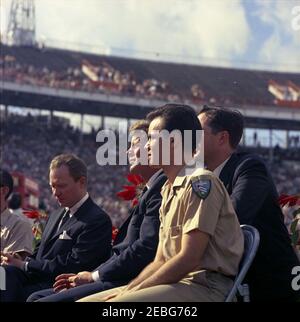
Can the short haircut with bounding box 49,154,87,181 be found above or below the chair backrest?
above

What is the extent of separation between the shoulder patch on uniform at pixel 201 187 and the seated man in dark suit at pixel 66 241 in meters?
1.65

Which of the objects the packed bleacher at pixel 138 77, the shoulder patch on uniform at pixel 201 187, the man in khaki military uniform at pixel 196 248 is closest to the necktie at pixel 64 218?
the man in khaki military uniform at pixel 196 248

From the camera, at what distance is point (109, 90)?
38875 mm

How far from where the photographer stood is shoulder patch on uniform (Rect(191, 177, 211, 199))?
10.8ft

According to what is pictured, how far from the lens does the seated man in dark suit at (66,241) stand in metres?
4.83

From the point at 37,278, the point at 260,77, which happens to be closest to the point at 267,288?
the point at 37,278

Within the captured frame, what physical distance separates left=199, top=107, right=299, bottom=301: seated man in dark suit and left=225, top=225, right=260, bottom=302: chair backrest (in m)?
0.30

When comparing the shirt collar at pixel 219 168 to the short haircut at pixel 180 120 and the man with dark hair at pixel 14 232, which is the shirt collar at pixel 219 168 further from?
the man with dark hair at pixel 14 232

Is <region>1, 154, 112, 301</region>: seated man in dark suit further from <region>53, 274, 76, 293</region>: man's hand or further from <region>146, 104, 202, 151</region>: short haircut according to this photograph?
<region>146, 104, 202, 151</region>: short haircut

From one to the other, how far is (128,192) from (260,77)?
38879 mm

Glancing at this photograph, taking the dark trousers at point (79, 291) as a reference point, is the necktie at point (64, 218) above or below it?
above

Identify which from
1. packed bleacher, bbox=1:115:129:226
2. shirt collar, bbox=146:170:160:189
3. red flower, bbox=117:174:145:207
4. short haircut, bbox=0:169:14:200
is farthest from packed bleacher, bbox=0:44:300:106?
shirt collar, bbox=146:170:160:189

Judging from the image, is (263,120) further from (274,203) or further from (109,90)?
(274,203)

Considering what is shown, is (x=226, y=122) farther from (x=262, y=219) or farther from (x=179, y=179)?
(x=179, y=179)
